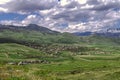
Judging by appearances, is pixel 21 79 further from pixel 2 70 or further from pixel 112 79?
pixel 112 79

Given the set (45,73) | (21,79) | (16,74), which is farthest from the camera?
(45,73)

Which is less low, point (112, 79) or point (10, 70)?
point (10, 70)

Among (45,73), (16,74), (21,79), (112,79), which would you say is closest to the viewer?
(21,79)

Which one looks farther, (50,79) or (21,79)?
(50,79)

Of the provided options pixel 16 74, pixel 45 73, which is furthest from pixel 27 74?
pixel 45 73

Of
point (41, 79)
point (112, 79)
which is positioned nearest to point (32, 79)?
point (41, 79)

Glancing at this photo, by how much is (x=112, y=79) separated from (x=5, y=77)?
2585cm

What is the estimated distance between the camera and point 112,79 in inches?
1697

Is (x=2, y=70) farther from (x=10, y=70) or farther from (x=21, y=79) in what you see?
(x=21, y=79)

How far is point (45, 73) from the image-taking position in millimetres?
23969

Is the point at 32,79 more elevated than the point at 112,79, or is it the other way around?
the point at 32,79

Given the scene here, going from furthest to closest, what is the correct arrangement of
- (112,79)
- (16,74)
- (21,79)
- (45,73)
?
(112,79) < (45,73) < (16,74) < (21,79)

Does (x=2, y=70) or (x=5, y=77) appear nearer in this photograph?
(x=5, y=77)

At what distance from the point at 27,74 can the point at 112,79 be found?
78.0ft
